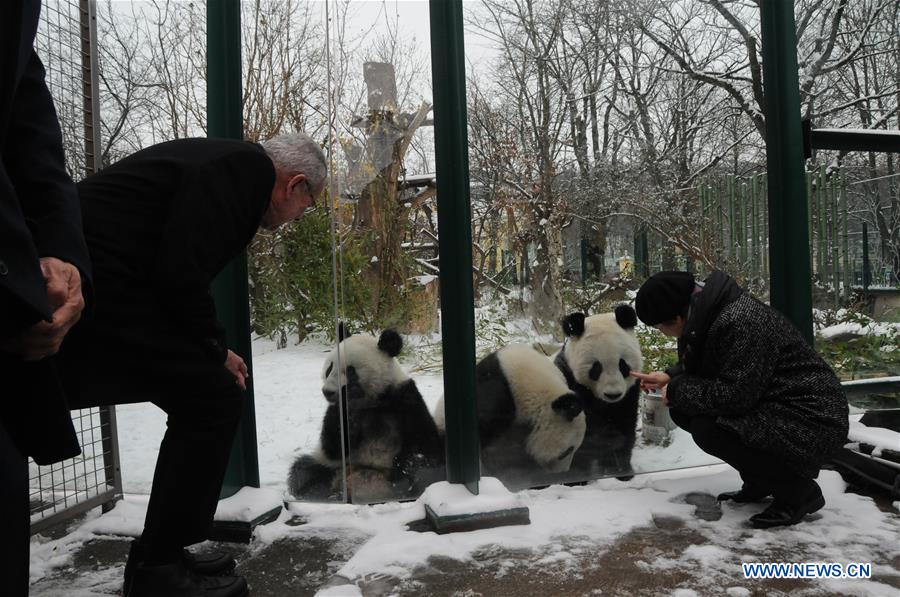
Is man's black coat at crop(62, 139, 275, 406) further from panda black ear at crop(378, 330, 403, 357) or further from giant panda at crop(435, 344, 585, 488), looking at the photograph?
giant panda at crop(435, 344, 585, 488)

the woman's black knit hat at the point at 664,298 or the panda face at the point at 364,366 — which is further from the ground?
the woman's black knit hat at the point at 664,298

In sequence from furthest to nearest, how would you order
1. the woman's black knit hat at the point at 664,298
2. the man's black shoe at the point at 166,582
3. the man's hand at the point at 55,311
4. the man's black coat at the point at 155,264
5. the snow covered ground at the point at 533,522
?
the woman's black knit hat at the point at 664,298 → the snow covered ground at the point at 533,522 → the man's black shoe at the point at 166,582 → the man's black coat at the point at 155,264 → the man's hand at the point at 55,311

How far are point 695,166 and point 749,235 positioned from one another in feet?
1.43

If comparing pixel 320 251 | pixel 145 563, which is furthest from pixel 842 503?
pixel 145 563

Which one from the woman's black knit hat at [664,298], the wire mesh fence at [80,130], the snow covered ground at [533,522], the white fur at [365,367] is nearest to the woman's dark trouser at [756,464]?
the snow covered ground at [533,522]

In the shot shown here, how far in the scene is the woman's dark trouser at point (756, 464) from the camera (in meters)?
2.41

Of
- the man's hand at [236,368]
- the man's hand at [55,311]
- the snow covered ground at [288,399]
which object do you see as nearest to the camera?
the man's hand at [55,311]

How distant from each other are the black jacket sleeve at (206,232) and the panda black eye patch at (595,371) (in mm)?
1768

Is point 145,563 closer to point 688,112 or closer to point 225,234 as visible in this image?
point 225,234

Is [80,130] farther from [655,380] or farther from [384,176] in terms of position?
[655,380]

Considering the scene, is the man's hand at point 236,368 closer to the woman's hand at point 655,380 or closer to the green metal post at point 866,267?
the woman's hand at point 655,380

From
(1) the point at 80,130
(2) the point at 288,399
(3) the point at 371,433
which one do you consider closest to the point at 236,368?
(2) the point at 288,399

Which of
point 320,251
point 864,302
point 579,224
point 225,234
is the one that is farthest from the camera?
point 864,302

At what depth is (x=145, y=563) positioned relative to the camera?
1.85m
